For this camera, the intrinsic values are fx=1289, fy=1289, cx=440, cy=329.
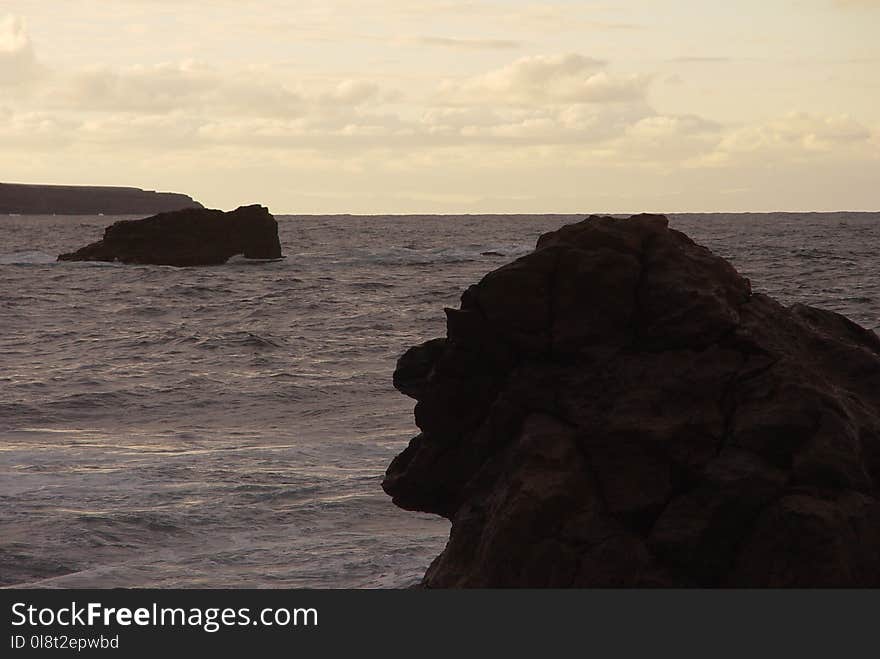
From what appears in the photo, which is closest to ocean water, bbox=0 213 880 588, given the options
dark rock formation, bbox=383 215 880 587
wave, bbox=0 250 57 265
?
dark rock formation, bbox=383 215 880 587

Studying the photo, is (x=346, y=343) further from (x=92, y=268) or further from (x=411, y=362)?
(x=92, y=268)

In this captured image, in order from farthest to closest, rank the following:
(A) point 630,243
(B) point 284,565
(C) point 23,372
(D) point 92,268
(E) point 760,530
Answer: (D) point 92,268 → (C) point 23,372 → (B) point 284,565 → (A) point 630,243 → (E) point 760,530

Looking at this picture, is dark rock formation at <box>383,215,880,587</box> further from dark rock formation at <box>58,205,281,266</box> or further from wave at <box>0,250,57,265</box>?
wave at <box>0,250,57,265</box>

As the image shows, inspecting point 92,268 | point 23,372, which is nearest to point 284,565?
point 23,372

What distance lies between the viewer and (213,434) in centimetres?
1836

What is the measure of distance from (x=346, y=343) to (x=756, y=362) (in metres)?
22.9

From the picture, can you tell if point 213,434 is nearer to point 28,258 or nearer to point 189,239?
point 189,239

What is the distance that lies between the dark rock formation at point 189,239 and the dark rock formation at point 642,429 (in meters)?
64.2

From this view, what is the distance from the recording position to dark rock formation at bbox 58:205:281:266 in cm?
7169

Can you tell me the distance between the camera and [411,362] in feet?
33.0

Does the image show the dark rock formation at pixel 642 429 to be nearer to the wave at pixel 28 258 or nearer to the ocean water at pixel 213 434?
the ocean water at pixel 213 434

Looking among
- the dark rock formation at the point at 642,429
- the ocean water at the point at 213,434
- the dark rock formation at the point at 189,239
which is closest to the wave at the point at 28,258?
the dark rock formation at the point at 189,239

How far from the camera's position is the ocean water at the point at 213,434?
1115 centimetres

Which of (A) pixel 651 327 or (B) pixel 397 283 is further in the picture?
(B) pixel 397 283
